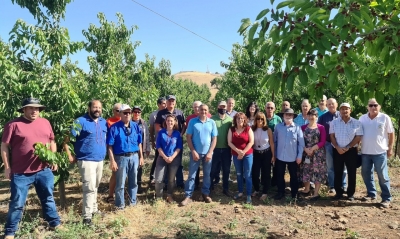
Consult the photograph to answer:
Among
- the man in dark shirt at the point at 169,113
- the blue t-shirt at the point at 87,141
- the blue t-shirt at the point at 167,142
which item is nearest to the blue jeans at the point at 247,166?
the blue t-shirt at the point at 167,142

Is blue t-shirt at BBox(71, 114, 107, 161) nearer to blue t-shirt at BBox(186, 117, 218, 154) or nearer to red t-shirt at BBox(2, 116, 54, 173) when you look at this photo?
red t-shirt at BBox(2, 116, 54, 173)

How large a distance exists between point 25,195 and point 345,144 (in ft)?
18.2

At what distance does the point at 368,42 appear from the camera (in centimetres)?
240

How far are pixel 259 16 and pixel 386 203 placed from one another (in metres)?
5.26

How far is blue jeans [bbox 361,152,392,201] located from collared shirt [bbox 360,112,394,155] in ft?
0.42

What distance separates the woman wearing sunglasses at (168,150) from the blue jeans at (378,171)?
11.9ft

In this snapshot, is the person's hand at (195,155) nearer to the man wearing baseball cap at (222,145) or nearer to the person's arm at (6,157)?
the man wearing baseball cap at (222,145)

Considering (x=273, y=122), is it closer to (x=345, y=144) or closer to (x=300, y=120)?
(x=300, y=120)

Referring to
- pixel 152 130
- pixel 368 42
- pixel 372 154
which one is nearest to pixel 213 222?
pixel 152 130

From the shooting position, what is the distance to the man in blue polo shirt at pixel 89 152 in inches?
187

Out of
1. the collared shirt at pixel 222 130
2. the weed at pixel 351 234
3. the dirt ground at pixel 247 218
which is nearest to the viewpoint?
the weed at pixel 351 234

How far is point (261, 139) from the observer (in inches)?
237

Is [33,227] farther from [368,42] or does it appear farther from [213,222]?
[368,42]

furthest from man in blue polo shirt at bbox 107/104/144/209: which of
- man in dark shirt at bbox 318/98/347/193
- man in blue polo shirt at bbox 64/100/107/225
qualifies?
man in dark shirt at bbox 318/98/347/193
